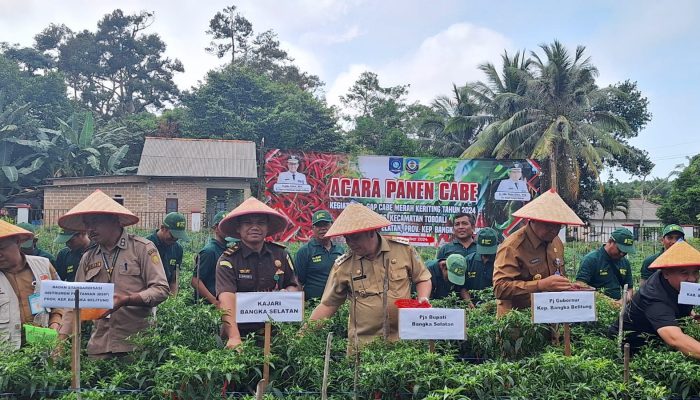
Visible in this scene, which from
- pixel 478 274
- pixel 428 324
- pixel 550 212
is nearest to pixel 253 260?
pixel 428 324

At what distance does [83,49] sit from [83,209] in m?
45.5

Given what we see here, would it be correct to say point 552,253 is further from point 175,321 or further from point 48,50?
point 48,50

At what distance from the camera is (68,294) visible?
9.96ft

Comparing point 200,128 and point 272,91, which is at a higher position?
point 272,91

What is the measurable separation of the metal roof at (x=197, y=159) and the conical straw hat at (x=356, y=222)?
69.9 ft

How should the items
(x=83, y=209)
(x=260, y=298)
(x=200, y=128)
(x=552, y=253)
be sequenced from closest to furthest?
(x=260, y=298), (x=83, y=209), (x=552, y=253), (x=200, y=128)

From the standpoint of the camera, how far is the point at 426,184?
46.4 feet

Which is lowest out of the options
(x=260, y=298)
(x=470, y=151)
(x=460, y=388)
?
(x=460, y=388)

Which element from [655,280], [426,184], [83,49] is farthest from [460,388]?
[83,49]

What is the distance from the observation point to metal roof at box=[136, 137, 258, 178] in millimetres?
24516

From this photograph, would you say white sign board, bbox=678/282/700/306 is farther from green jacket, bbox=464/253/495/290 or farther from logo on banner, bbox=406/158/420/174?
logo on banner, bbox=406/158/420/174

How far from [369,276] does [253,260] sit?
78 centimetres

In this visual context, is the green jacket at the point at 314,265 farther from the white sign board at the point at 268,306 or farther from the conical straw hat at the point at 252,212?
the white sign board at the point at 268,306

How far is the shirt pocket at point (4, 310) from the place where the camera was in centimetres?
Answer: 365
